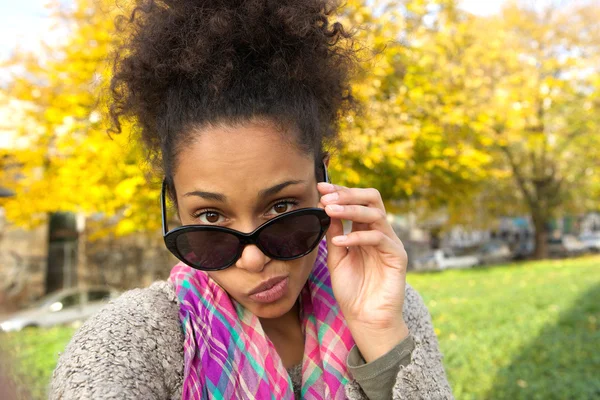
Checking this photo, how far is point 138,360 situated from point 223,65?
0.78 m

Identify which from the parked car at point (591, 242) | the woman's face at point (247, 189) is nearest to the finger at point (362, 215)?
the woman's face at point (247, 189)

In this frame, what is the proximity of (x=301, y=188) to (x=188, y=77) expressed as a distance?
0.43m

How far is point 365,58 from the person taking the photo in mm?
1952

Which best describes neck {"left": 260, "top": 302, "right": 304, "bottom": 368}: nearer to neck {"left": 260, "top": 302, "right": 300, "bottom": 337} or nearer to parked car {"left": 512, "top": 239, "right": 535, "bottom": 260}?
neck {"left": 260, "top": 302, "right": 300, "bottom": 337}

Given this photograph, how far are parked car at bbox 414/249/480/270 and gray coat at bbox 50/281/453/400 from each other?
2536 cm

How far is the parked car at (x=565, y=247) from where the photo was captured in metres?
34.5

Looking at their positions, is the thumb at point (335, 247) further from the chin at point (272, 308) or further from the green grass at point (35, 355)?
the green grass at point (35, 355)

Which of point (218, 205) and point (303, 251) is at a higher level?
point (218, 205)

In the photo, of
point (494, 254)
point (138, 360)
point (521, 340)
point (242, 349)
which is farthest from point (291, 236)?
point (494, 254)

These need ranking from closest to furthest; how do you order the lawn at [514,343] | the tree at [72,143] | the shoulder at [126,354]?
the shoulder at [126,354], the lawn at [514,343], the tree at [72,143]

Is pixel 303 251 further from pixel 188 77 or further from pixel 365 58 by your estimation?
pixel 365 58

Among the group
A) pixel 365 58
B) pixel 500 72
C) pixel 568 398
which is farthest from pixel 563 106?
pixel 365 58

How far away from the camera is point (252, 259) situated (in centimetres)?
143

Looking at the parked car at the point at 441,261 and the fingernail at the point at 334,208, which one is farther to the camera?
the parked car at the point at 441,261
